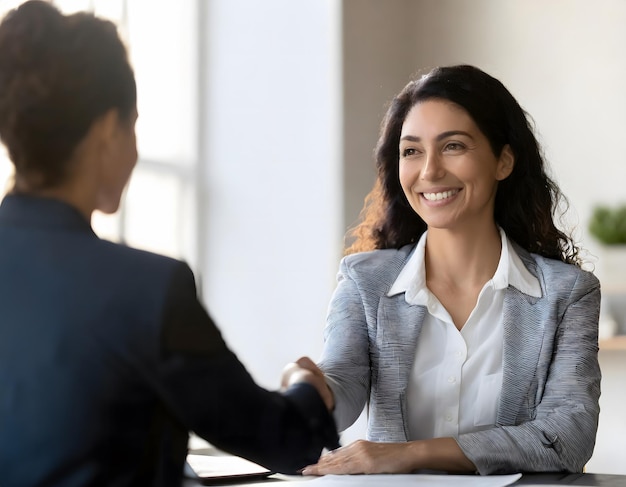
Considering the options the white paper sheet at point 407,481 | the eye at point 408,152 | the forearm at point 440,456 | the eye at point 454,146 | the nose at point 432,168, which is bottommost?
the forearm at point 440,456

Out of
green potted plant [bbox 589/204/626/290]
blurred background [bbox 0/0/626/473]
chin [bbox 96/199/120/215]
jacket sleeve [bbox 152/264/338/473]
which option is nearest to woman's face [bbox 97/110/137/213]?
chin [bbox 96/199/120/215]

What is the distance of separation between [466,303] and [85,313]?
4.30 ft

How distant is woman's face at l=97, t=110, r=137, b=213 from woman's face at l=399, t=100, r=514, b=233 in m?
1.21

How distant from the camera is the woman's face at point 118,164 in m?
0.85

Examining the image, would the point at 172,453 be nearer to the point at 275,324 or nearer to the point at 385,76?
the point at 275,324

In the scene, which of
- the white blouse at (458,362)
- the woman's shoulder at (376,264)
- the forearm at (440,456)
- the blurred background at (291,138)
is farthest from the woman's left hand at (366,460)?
the blurred background at (291,138)

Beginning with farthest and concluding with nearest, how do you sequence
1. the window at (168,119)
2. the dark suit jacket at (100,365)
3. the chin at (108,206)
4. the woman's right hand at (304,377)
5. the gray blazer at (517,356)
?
the window at (168,119)
the gray blazer at (517,356)
the woman's right hand at (304,377)
the chin at (108,206)
the dark suit jacket at (100,365)

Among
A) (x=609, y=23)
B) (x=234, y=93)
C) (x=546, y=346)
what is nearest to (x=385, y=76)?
(x=234, y=93)

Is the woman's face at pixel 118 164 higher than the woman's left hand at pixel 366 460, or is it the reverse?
the woman's face at pixel 118 164

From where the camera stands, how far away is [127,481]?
78 cm

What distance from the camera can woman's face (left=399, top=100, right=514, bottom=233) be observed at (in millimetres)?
2021

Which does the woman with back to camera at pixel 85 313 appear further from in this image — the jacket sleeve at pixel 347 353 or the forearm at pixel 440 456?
the jacket sleeve at pixel 347 353

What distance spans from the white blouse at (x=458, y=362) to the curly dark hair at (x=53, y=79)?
121cm

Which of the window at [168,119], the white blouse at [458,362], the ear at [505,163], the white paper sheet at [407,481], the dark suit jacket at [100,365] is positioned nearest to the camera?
the dark suit jacket at [100,365]
